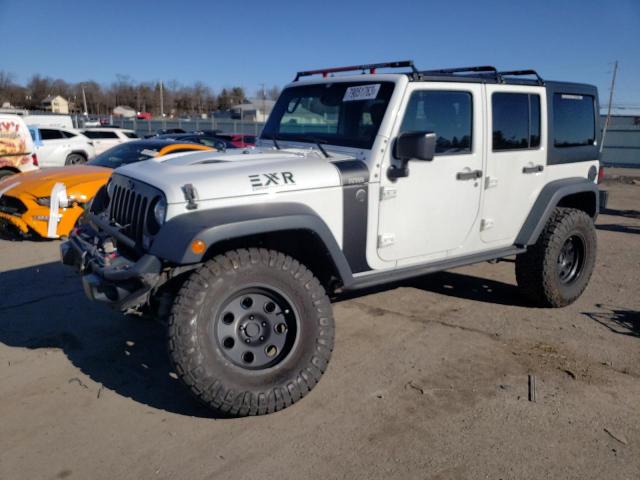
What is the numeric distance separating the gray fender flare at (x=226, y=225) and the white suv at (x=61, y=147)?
47.1 feet

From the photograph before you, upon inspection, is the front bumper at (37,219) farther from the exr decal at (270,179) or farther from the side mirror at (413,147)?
the side mirror at (413,147)

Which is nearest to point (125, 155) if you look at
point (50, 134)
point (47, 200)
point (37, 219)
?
point (47, 200)

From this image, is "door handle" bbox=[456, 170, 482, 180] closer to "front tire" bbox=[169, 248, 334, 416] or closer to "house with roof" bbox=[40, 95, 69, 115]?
"front tire" bbox=[169, 248, 334, 416]

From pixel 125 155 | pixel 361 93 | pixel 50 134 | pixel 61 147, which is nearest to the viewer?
pixel 361 93

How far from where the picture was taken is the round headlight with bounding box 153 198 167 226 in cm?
301

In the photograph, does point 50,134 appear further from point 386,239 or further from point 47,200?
point 386,239

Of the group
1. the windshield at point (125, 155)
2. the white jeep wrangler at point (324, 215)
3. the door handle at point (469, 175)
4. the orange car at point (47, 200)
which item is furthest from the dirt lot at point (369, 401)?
the windshield at point (125, 155)

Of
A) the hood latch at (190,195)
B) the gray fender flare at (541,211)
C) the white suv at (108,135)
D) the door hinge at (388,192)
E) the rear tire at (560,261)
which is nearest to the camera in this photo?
the hood latch at (190,195)

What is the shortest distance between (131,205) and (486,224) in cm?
Answer: 274

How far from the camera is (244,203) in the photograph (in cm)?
312

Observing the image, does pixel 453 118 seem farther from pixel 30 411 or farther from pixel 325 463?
pixel 30 411

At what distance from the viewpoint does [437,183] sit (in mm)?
3898

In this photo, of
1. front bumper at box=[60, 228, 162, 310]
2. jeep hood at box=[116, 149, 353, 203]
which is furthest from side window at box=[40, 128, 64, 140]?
front bumper at box=[60, 228, 162, 310]

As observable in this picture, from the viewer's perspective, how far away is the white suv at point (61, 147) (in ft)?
50.9
